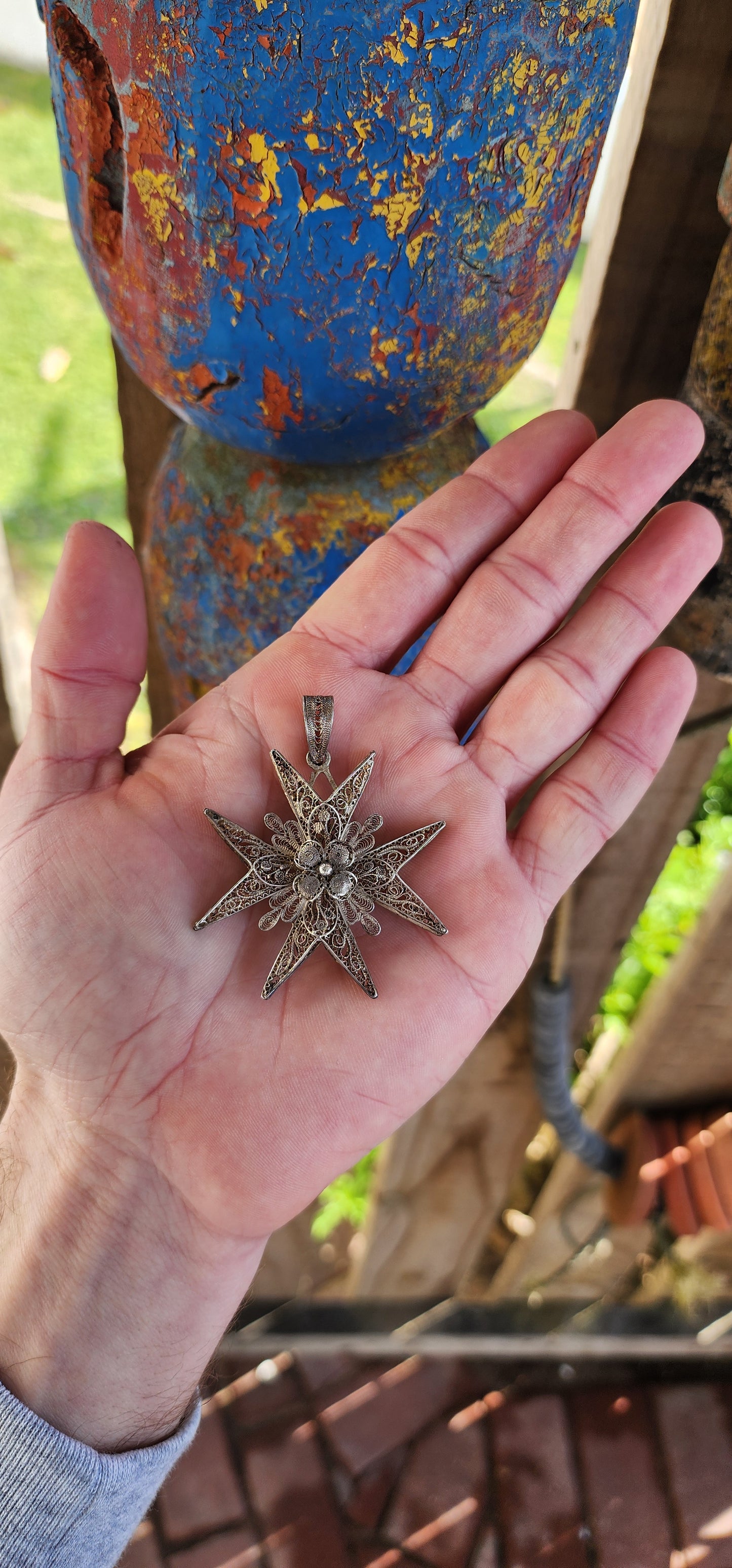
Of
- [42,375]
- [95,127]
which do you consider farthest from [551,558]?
[42,375]

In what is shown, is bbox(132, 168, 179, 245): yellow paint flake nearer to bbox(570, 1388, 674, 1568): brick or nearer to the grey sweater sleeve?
the grey sweater sleeve

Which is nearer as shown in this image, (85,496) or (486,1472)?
(486,1472)

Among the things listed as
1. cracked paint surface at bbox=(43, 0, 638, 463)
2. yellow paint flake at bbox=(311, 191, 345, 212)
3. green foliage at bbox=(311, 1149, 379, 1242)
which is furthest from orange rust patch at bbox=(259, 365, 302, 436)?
green foliage at bbox=(311, 1149, 379, 1242)

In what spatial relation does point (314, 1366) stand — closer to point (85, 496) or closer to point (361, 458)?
point (361, 458)

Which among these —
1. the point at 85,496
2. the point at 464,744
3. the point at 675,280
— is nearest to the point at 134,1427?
the point at 464,744

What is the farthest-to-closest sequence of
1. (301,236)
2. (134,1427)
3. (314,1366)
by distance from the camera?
(314,1366), (134,1427), (301,236)

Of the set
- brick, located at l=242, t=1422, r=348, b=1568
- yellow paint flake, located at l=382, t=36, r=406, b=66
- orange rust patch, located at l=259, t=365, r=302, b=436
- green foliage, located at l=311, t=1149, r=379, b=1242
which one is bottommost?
brick, located at l=242, t=1422, r=348, b=1568

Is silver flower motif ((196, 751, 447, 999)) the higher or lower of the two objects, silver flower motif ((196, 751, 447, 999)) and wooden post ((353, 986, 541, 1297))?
the higher
